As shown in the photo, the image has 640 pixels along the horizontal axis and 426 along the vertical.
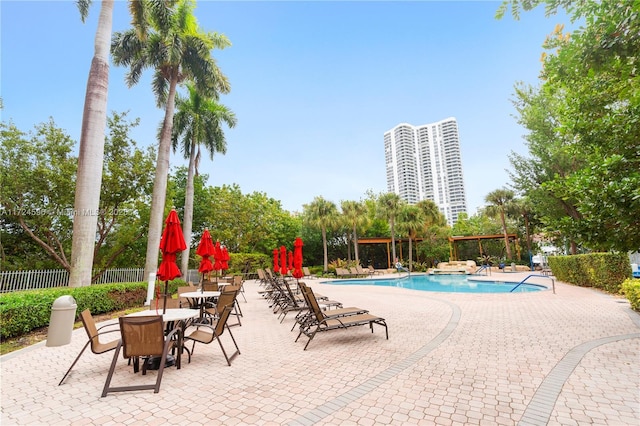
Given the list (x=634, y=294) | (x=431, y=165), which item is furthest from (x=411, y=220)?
(x=431, y=165)

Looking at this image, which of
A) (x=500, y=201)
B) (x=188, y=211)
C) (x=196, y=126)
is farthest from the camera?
(x=500, y=201)

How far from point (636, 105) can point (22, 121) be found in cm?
2240

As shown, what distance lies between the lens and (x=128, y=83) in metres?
14.8

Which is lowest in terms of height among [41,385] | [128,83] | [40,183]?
[41,385]

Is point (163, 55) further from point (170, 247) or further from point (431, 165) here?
point (431, 165)

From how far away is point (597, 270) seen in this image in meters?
11.6

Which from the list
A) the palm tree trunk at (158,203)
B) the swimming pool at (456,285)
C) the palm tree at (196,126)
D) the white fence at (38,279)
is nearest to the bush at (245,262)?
the palm tree at (196,126)

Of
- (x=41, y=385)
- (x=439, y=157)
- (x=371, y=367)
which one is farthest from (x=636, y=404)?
(x=439, y=157)

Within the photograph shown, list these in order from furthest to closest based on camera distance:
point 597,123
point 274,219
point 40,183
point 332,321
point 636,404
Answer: point 274,219 < point 40,183 < point 332,321 < point 597,123 < point 636,404

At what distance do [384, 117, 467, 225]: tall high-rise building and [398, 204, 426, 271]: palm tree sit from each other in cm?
6097

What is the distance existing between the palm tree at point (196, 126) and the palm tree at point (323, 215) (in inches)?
446

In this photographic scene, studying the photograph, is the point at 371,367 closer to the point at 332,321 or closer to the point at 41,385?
the point at 332,321

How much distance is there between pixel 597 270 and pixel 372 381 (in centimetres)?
1331

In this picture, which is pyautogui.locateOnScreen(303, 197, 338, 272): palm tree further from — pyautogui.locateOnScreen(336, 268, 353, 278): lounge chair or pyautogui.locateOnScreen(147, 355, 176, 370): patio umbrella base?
pyautogui.locateOnScreen(147, 355, 176, 370): patio umbrella base
